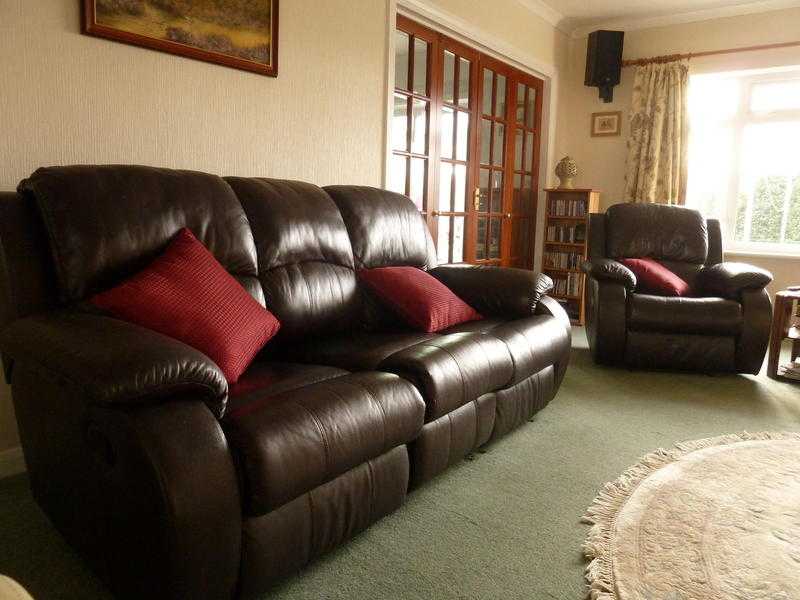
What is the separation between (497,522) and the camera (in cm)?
180

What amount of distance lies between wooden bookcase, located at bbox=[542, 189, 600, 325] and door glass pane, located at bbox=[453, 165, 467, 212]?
108 centimetres

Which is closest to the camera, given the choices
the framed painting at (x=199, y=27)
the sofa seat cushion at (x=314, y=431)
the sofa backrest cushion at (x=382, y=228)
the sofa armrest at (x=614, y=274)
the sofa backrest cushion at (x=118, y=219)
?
the sofa seat cushion at (x=314, y=431)

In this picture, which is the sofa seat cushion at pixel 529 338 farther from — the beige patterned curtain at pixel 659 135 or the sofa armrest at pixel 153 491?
the beige patterned curtain at pixel 659 135

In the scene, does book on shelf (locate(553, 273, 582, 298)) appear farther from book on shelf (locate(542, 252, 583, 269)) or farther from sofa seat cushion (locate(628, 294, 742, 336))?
sofa seat cushion (locate(628, 294, 742, 336))

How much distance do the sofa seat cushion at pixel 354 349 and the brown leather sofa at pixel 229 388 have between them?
1cm

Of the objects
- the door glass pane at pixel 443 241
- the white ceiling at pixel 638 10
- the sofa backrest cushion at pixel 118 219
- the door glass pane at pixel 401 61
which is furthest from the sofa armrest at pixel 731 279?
the sofa backrest cushion at pixel 118 219

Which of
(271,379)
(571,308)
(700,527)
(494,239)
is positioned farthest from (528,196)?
(271,379)

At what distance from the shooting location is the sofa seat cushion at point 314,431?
128 centimetres

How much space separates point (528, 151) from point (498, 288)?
2.93m

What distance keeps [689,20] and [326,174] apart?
3694mm

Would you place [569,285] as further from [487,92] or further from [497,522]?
[497,522]

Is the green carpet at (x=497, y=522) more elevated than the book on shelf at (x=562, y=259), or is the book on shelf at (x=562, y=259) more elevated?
the book on shelf at (x=562, y=259)

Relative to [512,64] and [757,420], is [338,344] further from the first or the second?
[512,64]

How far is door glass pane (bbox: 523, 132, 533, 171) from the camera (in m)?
5.23
